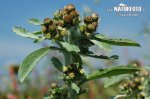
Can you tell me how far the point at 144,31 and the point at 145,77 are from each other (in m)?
2.72

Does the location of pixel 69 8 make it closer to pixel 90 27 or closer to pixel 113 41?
pixel 90 27

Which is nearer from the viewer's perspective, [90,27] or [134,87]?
[90,27]

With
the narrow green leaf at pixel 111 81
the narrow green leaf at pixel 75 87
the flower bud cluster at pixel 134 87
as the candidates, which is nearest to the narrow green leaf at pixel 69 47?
the narrow green leaf at pixel 75 87

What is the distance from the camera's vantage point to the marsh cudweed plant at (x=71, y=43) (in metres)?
2.74

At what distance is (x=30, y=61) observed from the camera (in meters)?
2.74

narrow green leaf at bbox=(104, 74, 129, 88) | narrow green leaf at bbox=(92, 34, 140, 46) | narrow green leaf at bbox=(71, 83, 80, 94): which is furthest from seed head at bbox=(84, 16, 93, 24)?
narrow green leaf at bbox=(104, 74, 129, 88)

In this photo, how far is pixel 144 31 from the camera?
6797 mm

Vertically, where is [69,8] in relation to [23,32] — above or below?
above

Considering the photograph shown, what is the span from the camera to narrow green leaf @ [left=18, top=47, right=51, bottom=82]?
268 cm

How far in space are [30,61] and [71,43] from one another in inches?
9.8

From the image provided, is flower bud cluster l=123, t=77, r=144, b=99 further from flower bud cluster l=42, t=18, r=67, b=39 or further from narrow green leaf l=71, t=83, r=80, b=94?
flower bud cluster l=42, t=18, r=67, b=39

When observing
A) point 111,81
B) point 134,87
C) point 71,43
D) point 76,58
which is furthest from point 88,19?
point 134,87

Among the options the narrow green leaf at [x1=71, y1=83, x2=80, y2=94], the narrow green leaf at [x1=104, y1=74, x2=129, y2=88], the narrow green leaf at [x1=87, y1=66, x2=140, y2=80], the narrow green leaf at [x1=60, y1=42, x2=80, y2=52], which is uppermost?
the narrow green leaf at [x1=60, y1=42, x2=80, y2=52]

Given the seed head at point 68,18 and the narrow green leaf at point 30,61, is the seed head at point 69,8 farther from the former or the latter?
the narrow green leaf at point 30,61
